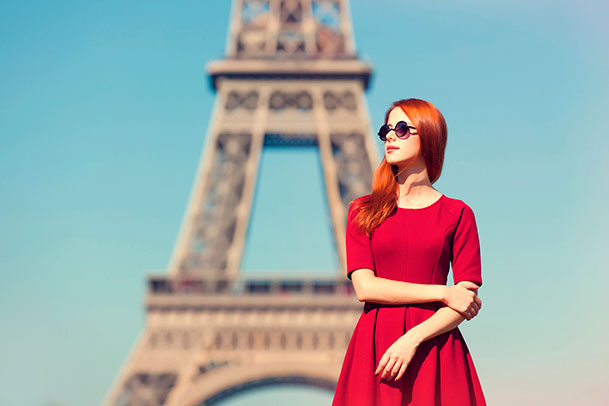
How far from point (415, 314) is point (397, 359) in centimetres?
25

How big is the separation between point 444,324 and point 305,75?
1515 inches

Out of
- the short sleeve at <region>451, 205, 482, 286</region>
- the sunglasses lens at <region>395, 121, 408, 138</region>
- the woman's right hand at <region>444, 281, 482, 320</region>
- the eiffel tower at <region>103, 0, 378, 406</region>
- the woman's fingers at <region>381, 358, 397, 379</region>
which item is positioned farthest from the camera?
the eiffel tower at <region>103, 0, 378, 406</region>

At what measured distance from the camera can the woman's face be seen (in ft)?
12.4

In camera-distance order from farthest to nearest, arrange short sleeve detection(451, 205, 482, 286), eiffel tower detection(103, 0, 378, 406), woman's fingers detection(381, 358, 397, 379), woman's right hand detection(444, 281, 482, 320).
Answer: eiffel tower detection(103, 0, 378, 406)
short sleeve detection(451, 205, 482, 286)
woman's right hand detection(444, 281, 482, 320)
woman's fingers detection(381, 358, 397, 379)

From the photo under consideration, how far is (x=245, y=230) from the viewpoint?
38.2 meters

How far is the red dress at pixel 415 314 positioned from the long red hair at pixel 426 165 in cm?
4

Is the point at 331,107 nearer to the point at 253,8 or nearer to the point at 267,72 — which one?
the point at 267,72

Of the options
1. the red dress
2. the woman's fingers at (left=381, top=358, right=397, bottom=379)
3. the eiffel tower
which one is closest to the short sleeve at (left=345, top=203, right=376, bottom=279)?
the red dress

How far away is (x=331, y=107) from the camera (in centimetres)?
4125

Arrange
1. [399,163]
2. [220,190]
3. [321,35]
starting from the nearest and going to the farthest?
[399,163], [220,190], [321,35]

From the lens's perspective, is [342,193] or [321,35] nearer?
[342,193]

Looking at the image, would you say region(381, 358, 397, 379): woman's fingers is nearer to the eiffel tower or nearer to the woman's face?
the woman's face

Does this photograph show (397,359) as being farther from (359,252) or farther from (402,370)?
(359,252)

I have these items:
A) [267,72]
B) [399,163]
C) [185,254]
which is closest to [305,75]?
[267,72]
